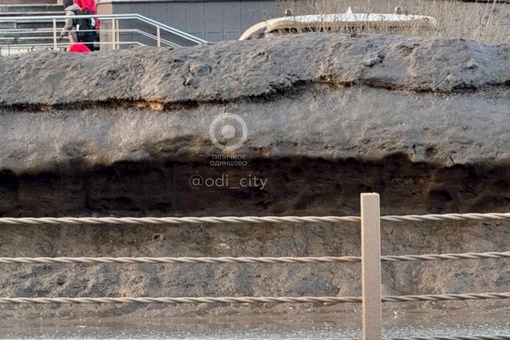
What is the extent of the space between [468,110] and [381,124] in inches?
19.5

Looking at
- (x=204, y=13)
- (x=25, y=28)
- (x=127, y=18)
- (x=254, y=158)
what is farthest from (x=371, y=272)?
(x=25, y=28)

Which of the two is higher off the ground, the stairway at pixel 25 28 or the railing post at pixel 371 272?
the stairway at pixel 25 28

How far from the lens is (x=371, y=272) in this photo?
3389 mm

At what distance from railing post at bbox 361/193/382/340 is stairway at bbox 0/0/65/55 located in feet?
26.7

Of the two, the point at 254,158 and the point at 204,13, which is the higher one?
the point at 204,13

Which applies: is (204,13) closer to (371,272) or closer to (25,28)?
(25,28)

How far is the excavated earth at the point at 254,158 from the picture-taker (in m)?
5.05

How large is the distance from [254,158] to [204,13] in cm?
803

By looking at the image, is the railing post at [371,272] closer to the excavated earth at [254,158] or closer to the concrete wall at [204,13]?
the excavated earth at [254,158]

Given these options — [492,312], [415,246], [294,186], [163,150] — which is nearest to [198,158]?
[163,150]

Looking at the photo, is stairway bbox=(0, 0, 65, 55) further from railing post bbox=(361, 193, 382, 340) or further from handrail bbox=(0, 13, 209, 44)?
railing post bbox=(361, 193, 382, 340)

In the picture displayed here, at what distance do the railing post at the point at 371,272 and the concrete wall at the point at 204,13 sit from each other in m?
9.63
